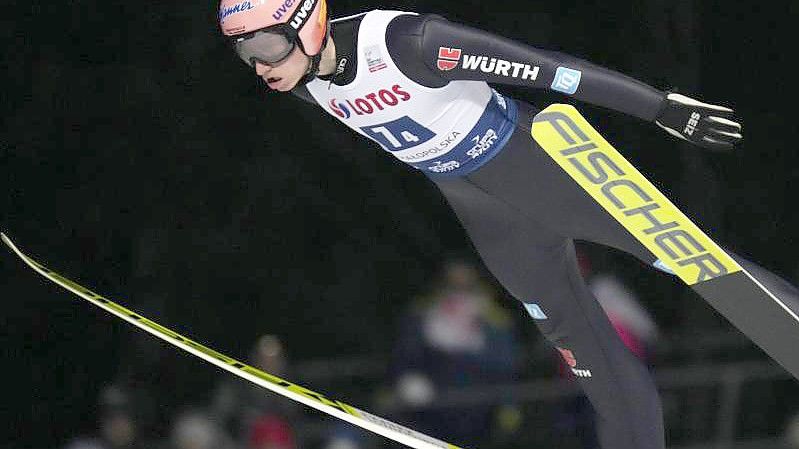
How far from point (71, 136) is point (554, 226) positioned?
2.51 metres

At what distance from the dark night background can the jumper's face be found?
78.8 inches

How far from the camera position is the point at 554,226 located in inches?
163

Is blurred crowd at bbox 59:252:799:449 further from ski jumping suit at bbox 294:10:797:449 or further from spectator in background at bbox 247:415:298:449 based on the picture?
ski jumping suit at bbox 294:10:797:449

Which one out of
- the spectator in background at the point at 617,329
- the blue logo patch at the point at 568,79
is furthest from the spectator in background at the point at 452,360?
the blue logo patch at the point at 568,79

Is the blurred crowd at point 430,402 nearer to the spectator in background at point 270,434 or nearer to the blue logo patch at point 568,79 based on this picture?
the spectator in background at point 270,434

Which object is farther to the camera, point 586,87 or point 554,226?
point 554,226

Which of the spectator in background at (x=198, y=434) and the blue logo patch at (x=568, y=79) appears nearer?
the blue logo patch at (x=568, y=79)

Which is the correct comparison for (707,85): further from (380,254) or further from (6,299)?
(6,299)

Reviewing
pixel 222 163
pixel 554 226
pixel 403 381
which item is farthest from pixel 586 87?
pixel 222 163

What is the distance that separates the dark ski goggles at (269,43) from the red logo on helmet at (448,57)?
364 mm

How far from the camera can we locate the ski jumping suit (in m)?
3.86

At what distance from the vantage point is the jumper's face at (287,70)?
3939mm

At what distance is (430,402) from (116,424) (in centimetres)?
105

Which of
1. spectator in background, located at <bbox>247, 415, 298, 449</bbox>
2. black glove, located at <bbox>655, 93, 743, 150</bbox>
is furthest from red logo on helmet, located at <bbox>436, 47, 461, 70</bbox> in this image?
spectator in background, located at <bbox>247, 415, 298, 449</bbox>
